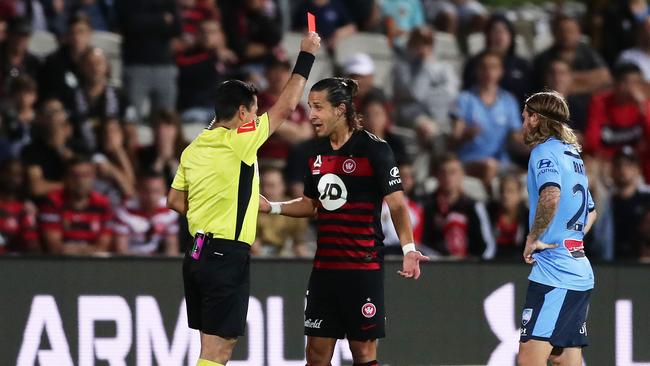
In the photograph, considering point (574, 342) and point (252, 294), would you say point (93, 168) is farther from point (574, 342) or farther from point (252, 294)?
point (574, 342)

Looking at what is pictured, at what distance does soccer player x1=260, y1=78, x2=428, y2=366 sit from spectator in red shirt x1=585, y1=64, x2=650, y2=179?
20.6ft

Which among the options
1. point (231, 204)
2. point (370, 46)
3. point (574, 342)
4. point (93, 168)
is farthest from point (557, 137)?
point (370, 46)

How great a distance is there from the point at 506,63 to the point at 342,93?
23.1 feet

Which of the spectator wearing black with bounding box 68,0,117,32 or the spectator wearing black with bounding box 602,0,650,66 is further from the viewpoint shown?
the spectator wearing black with bounding box 602,0,650,66

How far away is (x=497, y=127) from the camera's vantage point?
14.4m

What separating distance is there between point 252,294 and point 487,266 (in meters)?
1.84

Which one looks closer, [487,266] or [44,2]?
[487,266]

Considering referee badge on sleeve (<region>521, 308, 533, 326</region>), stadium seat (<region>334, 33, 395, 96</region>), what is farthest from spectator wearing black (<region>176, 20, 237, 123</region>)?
referee badge on sleeve (<region>521, 308, 533, 326</region>)

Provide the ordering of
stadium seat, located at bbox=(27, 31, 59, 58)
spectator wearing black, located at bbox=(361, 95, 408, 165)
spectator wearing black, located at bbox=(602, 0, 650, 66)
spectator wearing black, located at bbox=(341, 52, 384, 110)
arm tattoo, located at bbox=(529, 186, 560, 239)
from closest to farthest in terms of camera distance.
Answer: arm tattoo, located at bbox=(529, 186, 560, 239) < spectator wearing black, located at bbox=(361, 95, 408, 165) < spectator wearing black, located at bbox=(341, 52, 384, 110) < stadium seat, located at bbox=(27, 31, 59, 58) < spectator wearing black, located at bbox=(602, 0, 650, 66)

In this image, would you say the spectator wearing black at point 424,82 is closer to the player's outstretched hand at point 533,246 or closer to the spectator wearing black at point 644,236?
the spectator wearing black at point 644,236

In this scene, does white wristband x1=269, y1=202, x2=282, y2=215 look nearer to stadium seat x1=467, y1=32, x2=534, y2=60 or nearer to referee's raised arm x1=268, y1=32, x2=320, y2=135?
referee's raised arm x1=268, y1=32, x2=320, y2=135

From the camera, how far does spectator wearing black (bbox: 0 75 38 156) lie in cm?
1320

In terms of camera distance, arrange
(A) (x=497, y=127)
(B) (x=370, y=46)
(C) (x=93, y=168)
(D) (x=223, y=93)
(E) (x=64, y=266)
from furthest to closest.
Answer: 1. (B) (x=370, y=46)
2. (A) (x=497, y=127)
3. (C) (x=93, y=168)
4. (E) (x=64, y=266)
5. (D) (x=223, y=93)

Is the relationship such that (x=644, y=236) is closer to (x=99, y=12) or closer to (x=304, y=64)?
(x=304, y=64)
